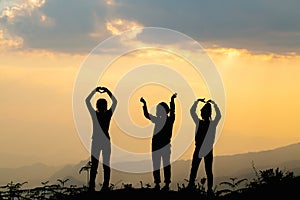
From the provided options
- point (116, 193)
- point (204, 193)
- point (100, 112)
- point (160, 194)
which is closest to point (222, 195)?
point (204, 193)

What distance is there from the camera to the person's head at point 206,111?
69.5 ft

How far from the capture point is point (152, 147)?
2112cm

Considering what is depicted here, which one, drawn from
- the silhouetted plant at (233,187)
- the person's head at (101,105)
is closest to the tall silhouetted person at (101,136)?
the person's head at (101,105)

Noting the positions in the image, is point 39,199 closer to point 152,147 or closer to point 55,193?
point 55,193

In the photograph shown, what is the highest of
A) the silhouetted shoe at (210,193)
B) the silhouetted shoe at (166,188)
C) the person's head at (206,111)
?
the person's head at (206,111)

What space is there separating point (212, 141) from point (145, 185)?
134 inches

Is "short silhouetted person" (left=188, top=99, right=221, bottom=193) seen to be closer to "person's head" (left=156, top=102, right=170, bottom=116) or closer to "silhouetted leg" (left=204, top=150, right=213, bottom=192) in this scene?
"silhouetted leg" (left=204, top=150, right=213, bottom=192)

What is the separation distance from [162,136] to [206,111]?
1.64m

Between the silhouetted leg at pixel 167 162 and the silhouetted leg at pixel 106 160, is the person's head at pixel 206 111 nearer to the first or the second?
the silhouetted leg at pixel 167 162

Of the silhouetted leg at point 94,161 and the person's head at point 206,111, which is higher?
the person's head at point 206,111

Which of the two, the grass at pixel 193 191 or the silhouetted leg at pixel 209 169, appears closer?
the grass at pixel 193 191

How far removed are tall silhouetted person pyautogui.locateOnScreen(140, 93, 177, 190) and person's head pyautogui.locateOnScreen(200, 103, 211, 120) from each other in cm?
97

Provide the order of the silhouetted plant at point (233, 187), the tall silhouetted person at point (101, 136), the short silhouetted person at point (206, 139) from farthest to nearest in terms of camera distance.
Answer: the silhouetted plant at point (233, 187) → the short silhouetted person at point (206, 139) → the tall silhouetted person at point (101, 136)

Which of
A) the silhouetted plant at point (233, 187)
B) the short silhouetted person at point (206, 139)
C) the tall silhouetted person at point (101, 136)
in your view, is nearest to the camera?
the tall silhouetted person at point (101, 136)
